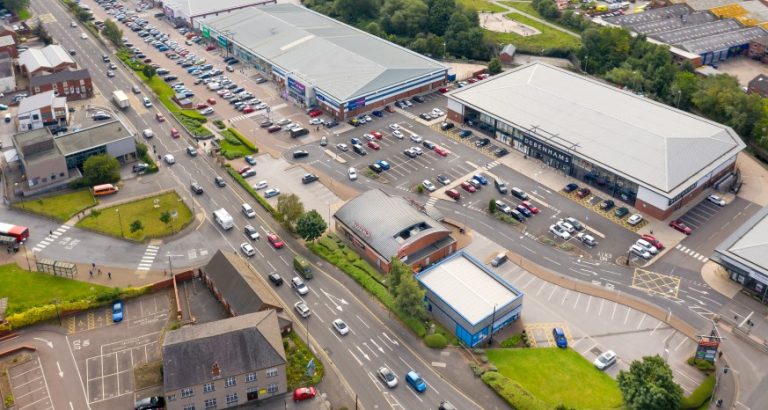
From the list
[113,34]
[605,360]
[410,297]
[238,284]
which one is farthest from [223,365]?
[113,34]

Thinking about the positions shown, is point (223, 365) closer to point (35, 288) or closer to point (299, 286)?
point (299, 286)

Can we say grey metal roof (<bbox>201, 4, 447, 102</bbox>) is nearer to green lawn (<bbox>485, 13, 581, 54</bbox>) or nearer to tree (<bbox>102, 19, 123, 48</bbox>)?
tree (<bbox>102, 19, 123, 48</bbox>)

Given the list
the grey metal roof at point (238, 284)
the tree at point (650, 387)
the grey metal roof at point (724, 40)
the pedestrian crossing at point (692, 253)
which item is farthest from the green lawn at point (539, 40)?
the tree at point (650, 387)

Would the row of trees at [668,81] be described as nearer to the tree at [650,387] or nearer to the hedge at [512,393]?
the tree at [650,387]

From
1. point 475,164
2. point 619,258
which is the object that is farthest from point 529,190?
point 619,258

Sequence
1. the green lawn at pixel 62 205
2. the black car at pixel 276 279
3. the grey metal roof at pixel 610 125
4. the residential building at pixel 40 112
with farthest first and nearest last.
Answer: the residential building at pixel 40 112, the grey metal roof at pixel 610 125, the green lawn at pixel 62 205, the black car at pixel 276 279

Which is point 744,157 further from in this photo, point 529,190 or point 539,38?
point 539,38

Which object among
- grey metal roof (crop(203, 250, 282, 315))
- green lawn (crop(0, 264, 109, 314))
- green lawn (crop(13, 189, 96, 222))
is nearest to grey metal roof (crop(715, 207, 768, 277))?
grey metal roof (crop(203, 250, 282, 315))
